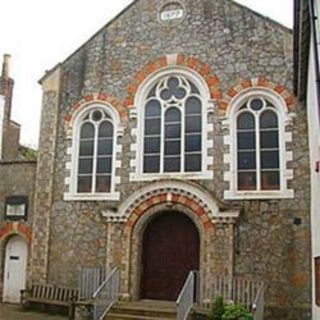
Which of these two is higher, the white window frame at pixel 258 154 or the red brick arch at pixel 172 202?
the white window frame at pixel 258 154

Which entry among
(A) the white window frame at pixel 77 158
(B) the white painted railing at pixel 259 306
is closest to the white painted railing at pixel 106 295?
(A) the white window frame at pixel 77 158

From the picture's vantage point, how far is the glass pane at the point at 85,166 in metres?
17.2

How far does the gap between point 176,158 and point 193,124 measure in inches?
46.3

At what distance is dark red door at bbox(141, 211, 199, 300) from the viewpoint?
616 inches

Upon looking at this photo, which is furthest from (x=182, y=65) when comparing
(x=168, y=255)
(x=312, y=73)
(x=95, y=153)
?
(x=168, y=255)

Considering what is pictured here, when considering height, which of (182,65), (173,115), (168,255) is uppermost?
(182,65)

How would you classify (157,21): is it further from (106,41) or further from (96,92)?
(96,92)

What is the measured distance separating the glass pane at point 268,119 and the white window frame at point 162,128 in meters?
1.52

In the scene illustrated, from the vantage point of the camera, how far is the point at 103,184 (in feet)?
55.4

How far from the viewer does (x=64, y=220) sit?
16.9 m

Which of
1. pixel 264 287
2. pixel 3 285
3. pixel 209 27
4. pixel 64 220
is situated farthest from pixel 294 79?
pixel 3 285

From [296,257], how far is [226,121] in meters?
4.39

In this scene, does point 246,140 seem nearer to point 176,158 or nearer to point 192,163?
point 192,163

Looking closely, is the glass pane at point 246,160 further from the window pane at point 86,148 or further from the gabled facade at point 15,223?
the gabled facade at point 15,223
